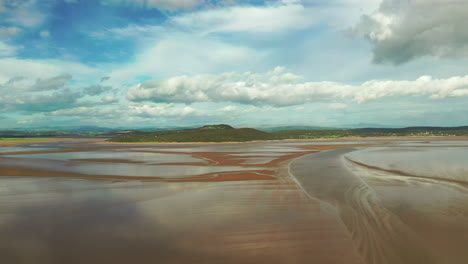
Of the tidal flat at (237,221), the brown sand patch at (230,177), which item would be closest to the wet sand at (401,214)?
the tidal flat at (237,221)

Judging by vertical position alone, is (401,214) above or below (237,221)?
above

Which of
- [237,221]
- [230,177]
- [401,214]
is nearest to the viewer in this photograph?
[237,221]

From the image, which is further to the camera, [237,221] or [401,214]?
[401,214]

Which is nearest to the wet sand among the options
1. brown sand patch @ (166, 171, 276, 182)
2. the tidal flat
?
the tidal flat

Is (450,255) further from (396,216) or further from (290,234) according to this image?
(290,234)

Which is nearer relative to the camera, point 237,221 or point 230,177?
point 237,221

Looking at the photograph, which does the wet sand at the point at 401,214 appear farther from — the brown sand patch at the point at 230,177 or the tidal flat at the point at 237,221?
the brown sand patch at the point at 230,177

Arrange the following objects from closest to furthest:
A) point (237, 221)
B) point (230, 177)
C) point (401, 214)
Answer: point (237, 221)
point (401, 214)
point (230, 177)

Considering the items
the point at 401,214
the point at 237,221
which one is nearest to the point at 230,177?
the point at 237,221

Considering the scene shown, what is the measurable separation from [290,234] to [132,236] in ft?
18.0

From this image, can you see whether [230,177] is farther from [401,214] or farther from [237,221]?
[401,214]

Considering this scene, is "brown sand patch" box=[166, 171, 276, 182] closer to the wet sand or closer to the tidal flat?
the tidal flat

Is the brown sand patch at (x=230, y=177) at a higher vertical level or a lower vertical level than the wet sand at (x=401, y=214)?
lower

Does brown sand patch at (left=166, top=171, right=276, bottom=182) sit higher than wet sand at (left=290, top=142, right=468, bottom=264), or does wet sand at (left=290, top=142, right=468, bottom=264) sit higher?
wet sand at (left=290, top=142, right=468, bottom=264)
